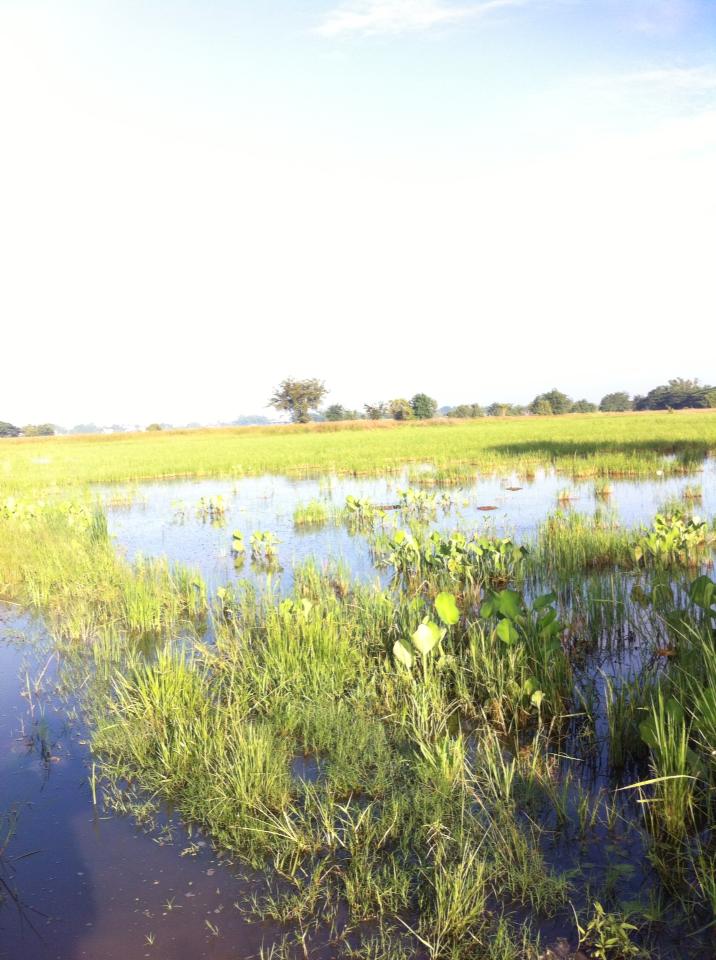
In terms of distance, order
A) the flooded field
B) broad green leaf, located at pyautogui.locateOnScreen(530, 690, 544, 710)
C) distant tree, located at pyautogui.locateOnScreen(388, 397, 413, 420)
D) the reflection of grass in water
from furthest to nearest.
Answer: distant tree, located at pyautogui.locateOnScreen(388, 397, 413, 420)
the reflection of grass in water
broad green leaf, located at pyautogui.locateOnScreen(530, 690, 544, 710)
the flooded field

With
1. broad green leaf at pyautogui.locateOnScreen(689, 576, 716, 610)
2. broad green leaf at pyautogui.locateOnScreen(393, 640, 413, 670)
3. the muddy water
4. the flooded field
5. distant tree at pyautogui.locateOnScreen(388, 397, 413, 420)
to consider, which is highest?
distant tree at pyautogui.locateOnScreen(388, 397, 413, 420)

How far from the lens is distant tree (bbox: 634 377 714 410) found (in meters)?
74.3

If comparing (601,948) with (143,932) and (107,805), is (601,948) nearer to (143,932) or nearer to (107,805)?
(143,932)

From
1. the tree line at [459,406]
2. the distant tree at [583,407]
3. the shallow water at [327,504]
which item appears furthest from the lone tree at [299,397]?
the shallow water at [327,504]

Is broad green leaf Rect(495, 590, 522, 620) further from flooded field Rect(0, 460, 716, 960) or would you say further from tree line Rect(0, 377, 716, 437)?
tree line Rect(0, 377, 716, 437)

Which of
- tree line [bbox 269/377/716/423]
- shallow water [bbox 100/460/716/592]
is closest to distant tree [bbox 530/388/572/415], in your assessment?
tree line [bbox 269/377/716/423]

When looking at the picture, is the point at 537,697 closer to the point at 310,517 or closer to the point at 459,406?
the point at 310,517

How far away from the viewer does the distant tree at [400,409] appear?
229ft

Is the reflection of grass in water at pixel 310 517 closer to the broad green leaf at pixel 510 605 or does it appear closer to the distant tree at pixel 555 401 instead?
the broad green leaf at pixel 510 605

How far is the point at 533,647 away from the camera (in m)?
4.18

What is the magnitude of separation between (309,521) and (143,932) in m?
8.75

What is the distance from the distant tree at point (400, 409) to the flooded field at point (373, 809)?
64202mm

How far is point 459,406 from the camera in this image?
7756 cm

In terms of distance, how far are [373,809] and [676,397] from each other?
84466 mm
